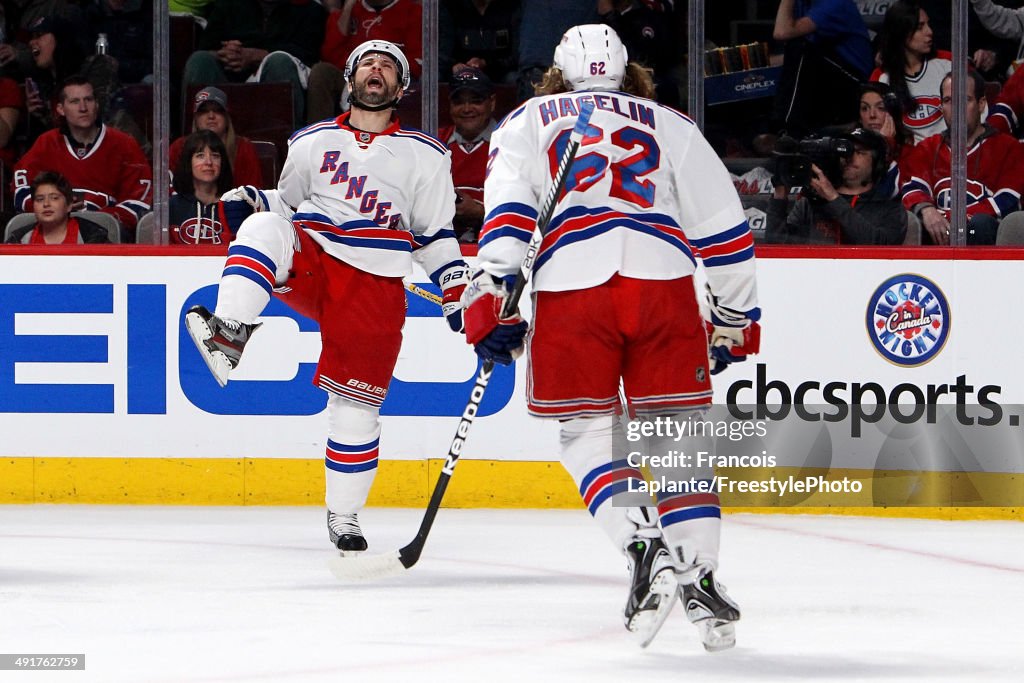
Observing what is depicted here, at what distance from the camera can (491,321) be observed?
3152 mm

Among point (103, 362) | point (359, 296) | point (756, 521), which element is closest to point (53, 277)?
point (103, 362)

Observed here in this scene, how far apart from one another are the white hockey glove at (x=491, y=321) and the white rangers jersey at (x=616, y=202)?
0.11 feet

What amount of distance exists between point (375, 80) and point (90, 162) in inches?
64.1

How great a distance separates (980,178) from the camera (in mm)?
5430

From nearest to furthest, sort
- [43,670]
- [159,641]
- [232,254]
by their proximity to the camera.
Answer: [43,670]
[159,641]
[232,254]

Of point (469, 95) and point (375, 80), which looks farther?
point (469, 95)

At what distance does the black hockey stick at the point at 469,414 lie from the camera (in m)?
3.13

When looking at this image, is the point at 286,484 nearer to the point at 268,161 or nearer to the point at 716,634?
the point at 268,161

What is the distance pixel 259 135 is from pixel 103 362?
2.96 feet

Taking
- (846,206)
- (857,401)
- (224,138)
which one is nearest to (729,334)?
(857,401)

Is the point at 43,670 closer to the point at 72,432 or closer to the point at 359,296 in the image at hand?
the point at 359,296

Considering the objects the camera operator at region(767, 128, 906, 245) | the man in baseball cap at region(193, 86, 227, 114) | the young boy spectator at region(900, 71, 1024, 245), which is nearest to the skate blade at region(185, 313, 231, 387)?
the man in baseball cap at region(193, 86, 227, 114)

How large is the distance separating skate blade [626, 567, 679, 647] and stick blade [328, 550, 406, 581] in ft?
3.35

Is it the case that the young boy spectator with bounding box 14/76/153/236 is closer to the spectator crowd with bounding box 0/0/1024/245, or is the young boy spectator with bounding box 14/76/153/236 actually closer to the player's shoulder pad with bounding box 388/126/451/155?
the spectator crowd with bounding box 0/0/1024/245
